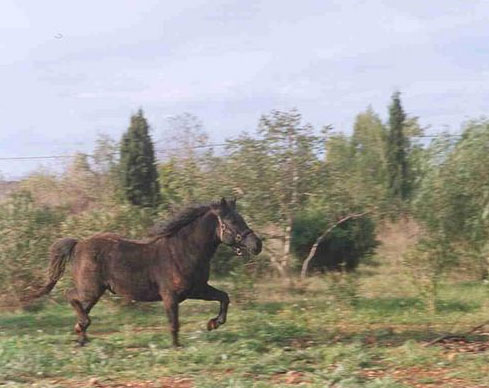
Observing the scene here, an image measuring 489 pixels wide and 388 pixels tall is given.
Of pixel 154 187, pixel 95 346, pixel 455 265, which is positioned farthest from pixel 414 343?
pixel 154 187

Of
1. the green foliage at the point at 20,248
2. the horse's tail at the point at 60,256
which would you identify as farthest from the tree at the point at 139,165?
the horse's tail at the point at 60,256

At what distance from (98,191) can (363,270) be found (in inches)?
296

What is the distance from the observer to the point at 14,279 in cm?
1426

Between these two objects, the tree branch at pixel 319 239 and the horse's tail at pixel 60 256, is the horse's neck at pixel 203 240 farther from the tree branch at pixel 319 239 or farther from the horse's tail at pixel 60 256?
the tree branch at pixel 319 239

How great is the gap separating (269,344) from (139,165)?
11636mm

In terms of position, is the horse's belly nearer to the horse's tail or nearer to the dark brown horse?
the dark brown horse

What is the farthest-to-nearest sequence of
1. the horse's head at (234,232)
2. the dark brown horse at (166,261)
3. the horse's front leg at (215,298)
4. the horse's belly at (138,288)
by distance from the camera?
the horse's belly at (138,288) → the horse's front leg at (215,298) → the dark brown horse at (166,261) → the horse's head at (234,232)

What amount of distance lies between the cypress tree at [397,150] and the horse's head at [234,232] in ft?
54.4

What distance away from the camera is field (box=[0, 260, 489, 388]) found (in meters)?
8.28

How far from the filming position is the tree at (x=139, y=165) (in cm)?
1994

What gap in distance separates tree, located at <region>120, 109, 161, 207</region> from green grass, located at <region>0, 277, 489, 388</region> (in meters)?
5.72

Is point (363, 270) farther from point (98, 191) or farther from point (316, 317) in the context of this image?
point (98, 191)

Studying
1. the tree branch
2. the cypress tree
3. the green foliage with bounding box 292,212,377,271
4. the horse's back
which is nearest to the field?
the tree branch

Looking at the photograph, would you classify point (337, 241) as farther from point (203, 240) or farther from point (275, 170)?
point (203, 240)
